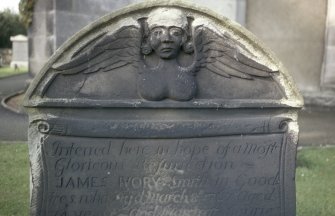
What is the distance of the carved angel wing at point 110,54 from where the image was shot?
270 cm

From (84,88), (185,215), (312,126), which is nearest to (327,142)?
(312,126)

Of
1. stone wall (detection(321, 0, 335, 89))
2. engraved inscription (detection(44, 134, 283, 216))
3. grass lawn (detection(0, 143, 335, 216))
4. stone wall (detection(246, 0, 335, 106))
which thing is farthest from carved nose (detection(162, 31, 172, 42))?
stone wall (detection(321, 0, 335, 89))

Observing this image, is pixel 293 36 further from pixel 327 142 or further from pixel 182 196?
pixel 182 196

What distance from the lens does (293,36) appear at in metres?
10.7

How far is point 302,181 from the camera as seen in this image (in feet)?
16.9

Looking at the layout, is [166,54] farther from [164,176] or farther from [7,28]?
[7,28]

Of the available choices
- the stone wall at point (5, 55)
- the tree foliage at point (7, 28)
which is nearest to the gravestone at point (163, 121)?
the stone wall at point (5, 55)

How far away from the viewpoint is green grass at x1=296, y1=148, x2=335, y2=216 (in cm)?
438

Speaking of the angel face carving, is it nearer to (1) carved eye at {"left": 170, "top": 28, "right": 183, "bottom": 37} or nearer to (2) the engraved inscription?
(1) carved eye at {"left": 170, "top": 28, "right": 183, "bottom": 37}

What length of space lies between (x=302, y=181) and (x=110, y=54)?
332 cm

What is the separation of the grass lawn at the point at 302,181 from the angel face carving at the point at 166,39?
237 cm

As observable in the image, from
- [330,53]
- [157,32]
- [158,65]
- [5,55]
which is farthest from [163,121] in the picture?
[5,55]

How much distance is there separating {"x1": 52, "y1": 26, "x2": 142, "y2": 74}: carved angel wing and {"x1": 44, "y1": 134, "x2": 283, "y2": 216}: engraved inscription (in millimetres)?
448

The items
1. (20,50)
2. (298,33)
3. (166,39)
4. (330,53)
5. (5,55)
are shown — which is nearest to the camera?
(166,39)
